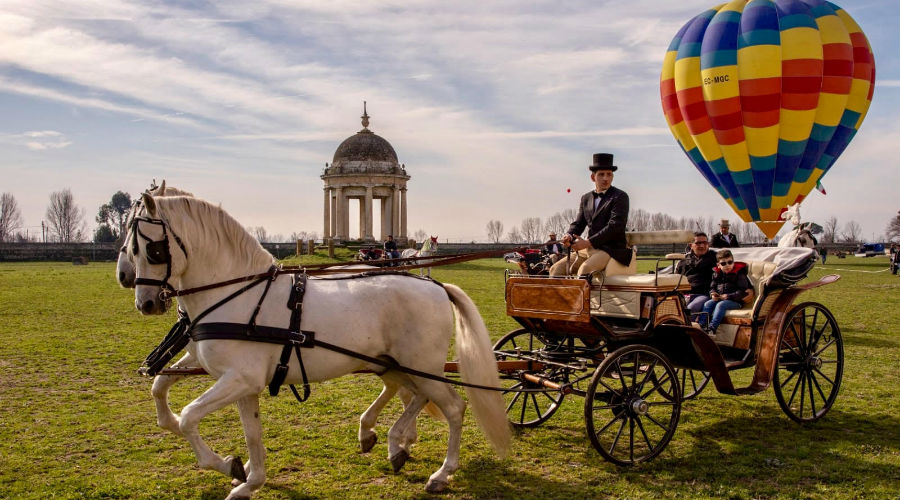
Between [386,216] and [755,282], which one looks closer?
[755,282]

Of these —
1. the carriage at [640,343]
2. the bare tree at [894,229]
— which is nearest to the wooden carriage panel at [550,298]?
the carriage at [640,343]

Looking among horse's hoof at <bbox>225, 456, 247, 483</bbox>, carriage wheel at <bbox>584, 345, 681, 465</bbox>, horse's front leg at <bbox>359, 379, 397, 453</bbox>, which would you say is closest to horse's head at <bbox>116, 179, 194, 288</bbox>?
horse's hoof at <bbox>225, 456, 247, 483</bbox>

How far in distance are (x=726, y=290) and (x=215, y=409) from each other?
5.81 metres

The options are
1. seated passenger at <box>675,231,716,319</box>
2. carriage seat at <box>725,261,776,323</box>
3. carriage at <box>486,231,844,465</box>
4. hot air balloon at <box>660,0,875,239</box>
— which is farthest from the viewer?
hot air balloon at <box>660,0,875,239</box>

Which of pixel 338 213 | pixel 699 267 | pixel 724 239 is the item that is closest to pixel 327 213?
pixel 338 213

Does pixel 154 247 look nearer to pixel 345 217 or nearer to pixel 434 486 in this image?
pixel 434 486

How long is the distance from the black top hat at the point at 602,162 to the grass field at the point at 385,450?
2.75 m

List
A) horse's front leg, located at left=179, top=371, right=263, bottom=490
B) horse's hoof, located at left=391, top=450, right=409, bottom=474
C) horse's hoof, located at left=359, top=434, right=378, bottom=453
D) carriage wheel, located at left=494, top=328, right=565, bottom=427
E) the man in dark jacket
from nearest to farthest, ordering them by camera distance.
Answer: horse's front leg, located at left=179, top=371, right=263, bottom=490 → horse's hoof, located at left=391, top=450, right=409, bottom=474 → horse's hoof, located at left=359, top=434, right=378, bottom=453 → the man in dark jacket → carriage wheel, located at left=494, top=328, right=565, bottom=427

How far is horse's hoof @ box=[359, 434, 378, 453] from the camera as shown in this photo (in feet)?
21.2

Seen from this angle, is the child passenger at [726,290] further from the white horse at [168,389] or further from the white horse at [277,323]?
the white horse at [168,389]

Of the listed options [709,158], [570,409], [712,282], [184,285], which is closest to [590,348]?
[570,409]

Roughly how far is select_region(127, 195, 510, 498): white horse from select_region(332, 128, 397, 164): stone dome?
180 feet

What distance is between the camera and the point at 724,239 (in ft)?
49.2

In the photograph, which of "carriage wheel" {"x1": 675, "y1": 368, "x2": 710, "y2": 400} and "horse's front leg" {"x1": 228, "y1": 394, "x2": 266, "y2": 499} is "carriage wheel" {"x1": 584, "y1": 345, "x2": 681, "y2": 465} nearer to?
"carriage wheel" {"x1": 675, "y1": 368, "x2": 710, "y2": 400}
